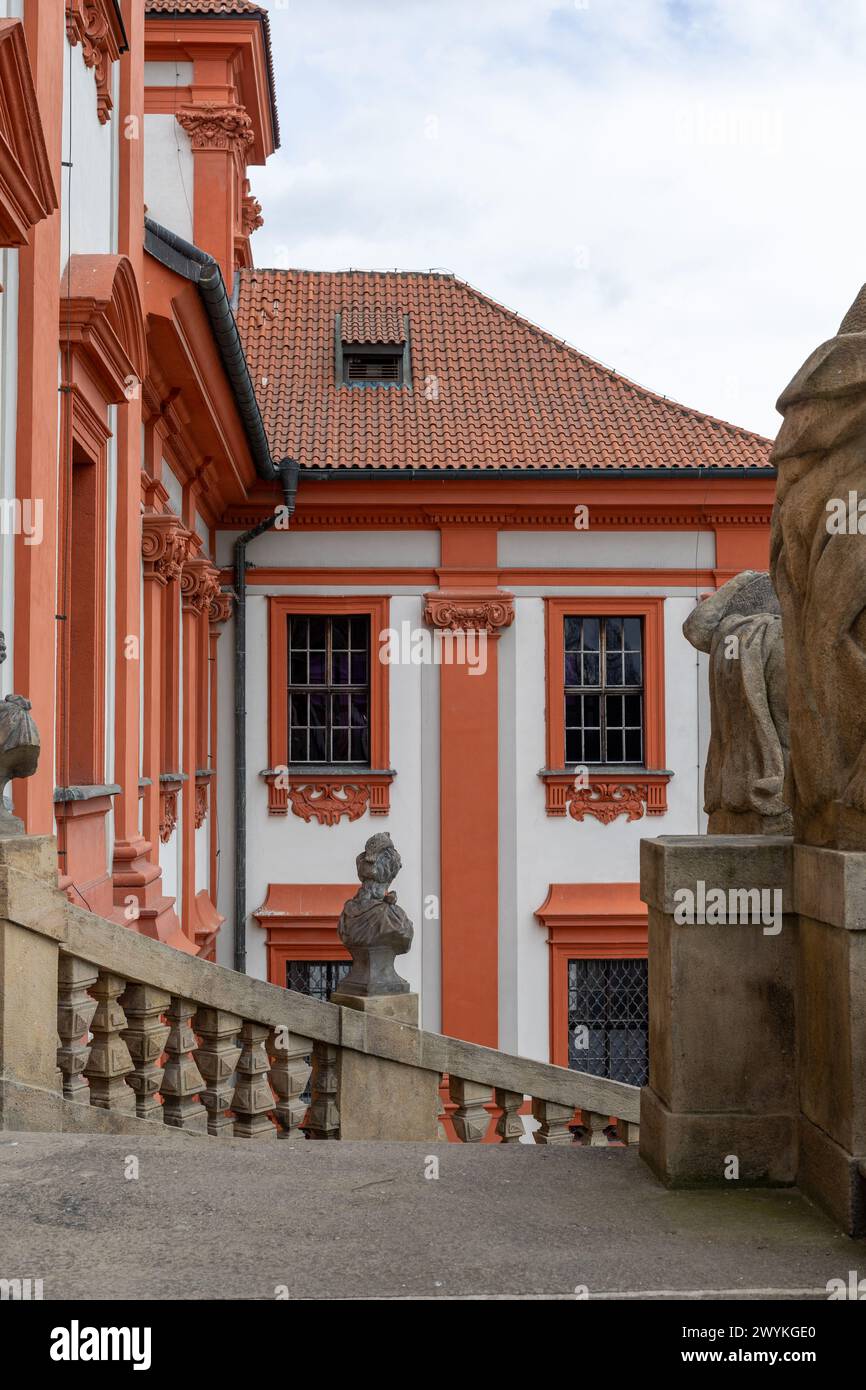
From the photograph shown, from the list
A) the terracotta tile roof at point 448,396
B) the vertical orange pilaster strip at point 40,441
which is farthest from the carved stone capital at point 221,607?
the vertical orange pilaster strip at point 40,441

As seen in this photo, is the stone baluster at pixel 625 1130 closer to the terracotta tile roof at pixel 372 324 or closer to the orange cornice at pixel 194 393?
the orange cornice at pixel 194 393

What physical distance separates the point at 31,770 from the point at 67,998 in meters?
0.87

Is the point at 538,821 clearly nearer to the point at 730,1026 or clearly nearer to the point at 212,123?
the point at 212,123

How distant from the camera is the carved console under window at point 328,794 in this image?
55.6 feet

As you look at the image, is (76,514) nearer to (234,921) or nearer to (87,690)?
(87,690)

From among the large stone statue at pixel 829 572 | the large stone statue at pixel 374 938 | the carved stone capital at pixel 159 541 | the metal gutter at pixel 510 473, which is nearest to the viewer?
the large stone statue at pixel 829 572

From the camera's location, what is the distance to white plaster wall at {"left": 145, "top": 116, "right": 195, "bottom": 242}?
16891 mm

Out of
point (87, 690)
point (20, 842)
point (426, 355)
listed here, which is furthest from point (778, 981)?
point (426, 355)

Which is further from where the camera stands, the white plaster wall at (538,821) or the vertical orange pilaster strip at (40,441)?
the white plaster wall at (538,821)

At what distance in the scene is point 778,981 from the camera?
12.1ft

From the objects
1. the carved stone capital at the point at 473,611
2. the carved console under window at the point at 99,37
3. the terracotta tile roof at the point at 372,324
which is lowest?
the carved stone capital at the point at 473,611

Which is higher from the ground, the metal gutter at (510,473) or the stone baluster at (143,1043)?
the metal gutter at (510,473)

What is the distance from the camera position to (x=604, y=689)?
57.1 ft

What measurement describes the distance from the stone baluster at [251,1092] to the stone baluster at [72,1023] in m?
0.85
